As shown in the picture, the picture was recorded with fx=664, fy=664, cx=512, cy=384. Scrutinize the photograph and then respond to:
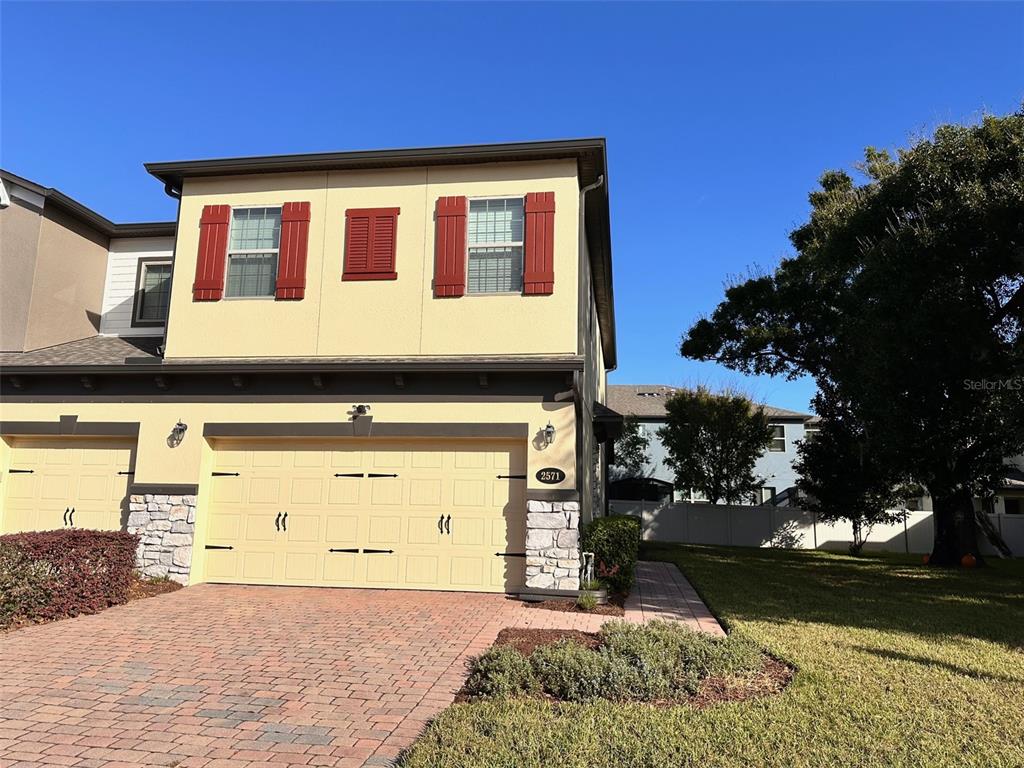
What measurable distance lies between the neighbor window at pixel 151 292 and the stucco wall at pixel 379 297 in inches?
108

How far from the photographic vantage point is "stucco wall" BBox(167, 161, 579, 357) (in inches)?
396

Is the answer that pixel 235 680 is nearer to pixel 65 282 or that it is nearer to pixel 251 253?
pixel 251 253

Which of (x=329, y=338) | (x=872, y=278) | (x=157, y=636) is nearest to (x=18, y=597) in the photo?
(x=157, y=636)

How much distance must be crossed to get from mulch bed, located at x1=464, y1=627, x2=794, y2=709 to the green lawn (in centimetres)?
16

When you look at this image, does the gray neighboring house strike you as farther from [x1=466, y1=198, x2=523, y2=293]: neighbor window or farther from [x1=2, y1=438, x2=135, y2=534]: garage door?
[x1=2, y1=438, x2=135, y2=534]: garage door

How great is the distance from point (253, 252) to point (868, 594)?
38.1 ft

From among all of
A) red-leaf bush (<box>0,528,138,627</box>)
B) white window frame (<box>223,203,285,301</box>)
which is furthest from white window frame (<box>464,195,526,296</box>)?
red-leaf bush (<box>0,528,138,627</box>)

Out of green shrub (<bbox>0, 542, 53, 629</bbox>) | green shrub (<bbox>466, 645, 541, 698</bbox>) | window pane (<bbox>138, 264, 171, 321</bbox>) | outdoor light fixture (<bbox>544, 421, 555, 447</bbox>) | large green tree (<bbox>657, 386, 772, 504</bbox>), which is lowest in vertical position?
green shrub (<bbox>466, 645, 541, 698</bbox>)

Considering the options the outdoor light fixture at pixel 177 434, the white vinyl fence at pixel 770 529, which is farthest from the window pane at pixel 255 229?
the white vinyl fence at pixel 770 529

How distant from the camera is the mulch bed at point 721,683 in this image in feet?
16.5

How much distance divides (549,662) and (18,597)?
6223 mm

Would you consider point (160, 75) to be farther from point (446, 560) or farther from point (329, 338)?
point (446, 560)

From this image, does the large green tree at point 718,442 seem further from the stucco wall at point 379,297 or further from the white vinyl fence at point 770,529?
the stucco wall at point 379,297

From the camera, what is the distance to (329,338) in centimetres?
1043
